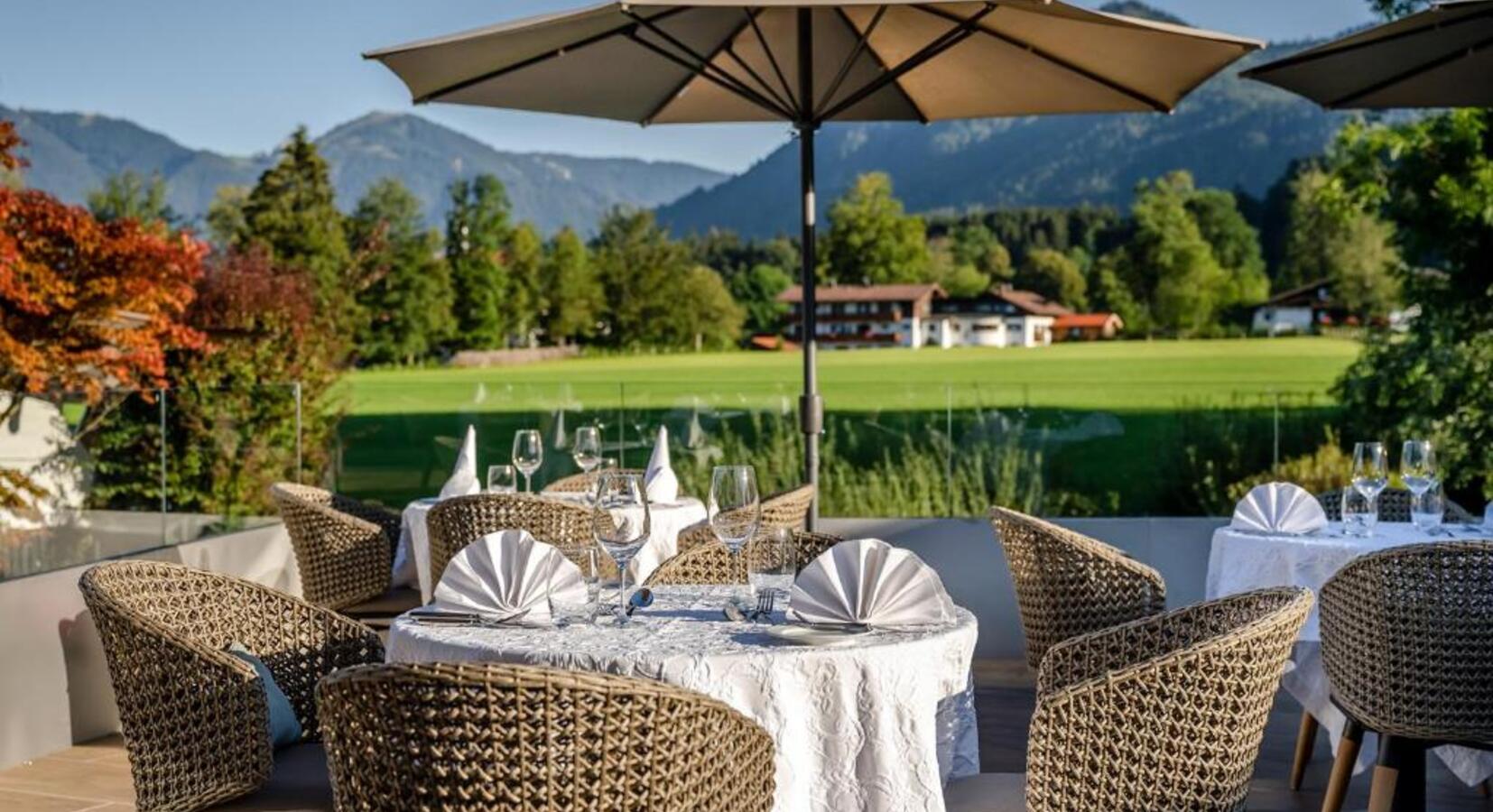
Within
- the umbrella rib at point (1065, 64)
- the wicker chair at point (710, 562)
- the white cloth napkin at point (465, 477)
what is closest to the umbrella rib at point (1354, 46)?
the umbrella rib at point (1065, 64)

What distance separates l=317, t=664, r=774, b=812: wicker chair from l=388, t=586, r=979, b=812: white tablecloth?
0.32 metres

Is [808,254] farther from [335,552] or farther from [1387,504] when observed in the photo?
[1387,504]

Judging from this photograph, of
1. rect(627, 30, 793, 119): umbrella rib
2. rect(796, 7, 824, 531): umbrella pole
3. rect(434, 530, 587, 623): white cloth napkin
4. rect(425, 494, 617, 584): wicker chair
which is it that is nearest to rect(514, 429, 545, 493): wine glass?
rect(425, 494, 617, 584): wicker chair

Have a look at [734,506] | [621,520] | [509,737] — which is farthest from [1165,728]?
[509,737]

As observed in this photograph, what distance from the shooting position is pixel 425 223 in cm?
5531

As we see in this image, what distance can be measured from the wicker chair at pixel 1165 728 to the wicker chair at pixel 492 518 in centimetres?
216

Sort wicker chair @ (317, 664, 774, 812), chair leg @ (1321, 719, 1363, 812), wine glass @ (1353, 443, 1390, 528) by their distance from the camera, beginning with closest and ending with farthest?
wicker chair @ (317, 664, 774, 812) → chair leg @ (1321, 719, 1363, 812) → wine glass @ (1353, 443, 1390, 528)

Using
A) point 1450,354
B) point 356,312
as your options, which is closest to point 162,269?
point 1450,354

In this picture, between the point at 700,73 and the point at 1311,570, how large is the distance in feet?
8.32

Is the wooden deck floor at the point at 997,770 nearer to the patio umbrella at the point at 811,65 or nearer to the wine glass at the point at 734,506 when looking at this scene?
the patio umbrella at the point at 811,65

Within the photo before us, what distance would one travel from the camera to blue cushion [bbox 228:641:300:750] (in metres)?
2.98

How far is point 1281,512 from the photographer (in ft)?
14.8

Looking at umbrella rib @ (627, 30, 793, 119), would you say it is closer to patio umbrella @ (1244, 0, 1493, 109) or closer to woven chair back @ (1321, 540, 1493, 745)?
patio umbrella @ (1244, 0, 1493, 109)

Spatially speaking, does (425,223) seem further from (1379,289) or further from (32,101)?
(1379,289)
